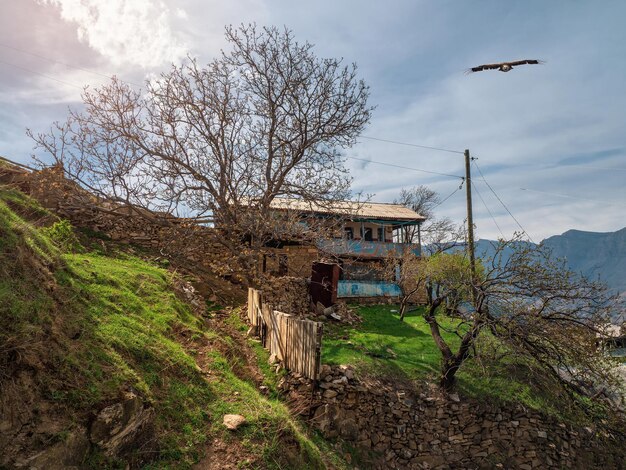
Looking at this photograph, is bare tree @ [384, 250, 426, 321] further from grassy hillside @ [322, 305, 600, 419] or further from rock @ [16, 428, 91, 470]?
rock @ [16, 428, 91, 470]

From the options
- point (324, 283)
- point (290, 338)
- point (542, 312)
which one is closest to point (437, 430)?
point (542, 312)

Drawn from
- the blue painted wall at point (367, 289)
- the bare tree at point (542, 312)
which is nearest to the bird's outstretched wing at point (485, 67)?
the bare tree at point (542, 312)

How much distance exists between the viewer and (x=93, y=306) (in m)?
6.47

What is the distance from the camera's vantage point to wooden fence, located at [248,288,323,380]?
27.2 feet

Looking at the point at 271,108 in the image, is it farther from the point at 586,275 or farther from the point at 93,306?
the point at 586,275

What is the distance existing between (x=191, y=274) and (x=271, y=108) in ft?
23.4

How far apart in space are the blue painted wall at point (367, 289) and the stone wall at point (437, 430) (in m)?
10.4

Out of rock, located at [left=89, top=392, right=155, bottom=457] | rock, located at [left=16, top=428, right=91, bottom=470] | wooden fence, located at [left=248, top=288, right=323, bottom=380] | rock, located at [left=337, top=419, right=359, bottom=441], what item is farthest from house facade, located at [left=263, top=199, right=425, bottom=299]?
rock, located at [left=16, top=428, right=91, bottom=470]

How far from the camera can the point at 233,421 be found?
5.82 m

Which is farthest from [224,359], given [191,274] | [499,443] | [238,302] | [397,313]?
[397,313]

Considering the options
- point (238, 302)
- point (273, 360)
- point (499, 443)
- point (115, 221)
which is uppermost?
point (115, 221)

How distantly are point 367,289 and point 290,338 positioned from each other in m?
13.0

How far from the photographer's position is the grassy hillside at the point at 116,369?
13.3ft

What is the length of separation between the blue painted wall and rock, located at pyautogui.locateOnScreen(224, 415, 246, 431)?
1426 cm
